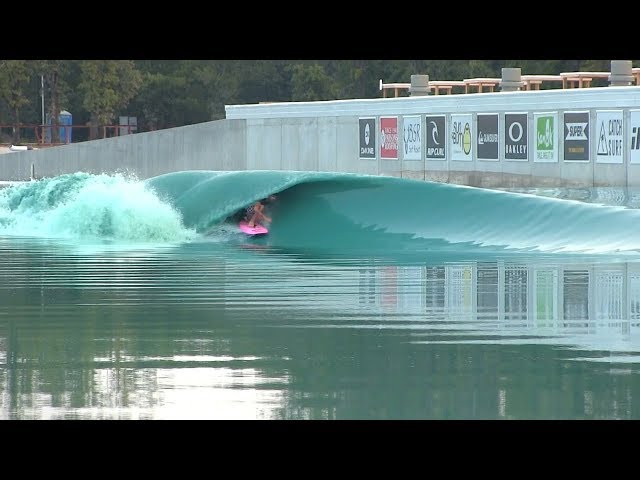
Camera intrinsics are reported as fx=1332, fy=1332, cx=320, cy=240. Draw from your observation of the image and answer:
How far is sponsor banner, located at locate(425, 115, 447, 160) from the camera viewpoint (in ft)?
121

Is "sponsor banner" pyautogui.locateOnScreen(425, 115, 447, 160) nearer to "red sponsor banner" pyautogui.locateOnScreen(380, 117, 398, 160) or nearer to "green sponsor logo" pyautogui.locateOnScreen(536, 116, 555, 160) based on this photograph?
"red sponsor banner" pyautogui.locateOnScreen(380, 117, 398, 160)

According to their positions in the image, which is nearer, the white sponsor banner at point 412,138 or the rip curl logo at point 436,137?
the rip curl logo at point 436,137

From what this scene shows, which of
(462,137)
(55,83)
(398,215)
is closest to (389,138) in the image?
(462,137)

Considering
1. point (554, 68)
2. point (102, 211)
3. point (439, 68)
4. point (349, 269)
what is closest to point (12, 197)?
point (102, 211)

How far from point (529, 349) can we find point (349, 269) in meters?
6.25

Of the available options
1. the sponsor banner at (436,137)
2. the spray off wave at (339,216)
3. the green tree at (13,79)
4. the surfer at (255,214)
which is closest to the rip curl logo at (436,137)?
the sponsor banner at (436,137)

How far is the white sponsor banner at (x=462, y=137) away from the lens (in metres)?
35.3

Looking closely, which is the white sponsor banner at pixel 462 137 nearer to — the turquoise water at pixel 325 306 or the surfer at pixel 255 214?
the turquoise water at pixel 325 306

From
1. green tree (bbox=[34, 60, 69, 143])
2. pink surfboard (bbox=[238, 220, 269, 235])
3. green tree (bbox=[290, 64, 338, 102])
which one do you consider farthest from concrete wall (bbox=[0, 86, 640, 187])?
green tree (bbox=[290, 64, 338, 102])

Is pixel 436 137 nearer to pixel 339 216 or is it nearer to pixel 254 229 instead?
pixel 339 216

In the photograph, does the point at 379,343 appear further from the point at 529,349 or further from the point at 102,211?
the point at 102,211

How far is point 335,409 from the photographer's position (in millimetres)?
7551

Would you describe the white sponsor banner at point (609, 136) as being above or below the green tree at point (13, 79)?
below

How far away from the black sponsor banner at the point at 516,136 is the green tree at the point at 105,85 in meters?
34.6
